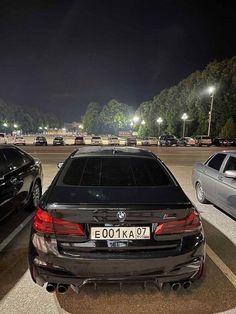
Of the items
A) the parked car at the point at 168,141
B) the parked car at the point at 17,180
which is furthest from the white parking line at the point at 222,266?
the parked car at the point at 168,141

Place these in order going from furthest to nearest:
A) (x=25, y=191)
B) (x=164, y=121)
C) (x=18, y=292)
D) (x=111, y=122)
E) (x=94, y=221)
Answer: (x=111, y=122) → (x=164, y=121) → (x=25, y=191) → (x=18, y=292) → (x=94, y=221)

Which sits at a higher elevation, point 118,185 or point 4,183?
point 118,185

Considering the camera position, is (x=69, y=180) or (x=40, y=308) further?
(x=69, y=180)

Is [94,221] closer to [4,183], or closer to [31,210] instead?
[4,183]

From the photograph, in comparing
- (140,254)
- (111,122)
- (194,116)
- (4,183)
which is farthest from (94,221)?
(111,122)

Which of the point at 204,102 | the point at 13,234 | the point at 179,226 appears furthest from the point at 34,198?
the point at 204,102

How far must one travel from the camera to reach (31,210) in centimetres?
725

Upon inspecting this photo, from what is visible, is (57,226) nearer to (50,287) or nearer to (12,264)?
(50,287)

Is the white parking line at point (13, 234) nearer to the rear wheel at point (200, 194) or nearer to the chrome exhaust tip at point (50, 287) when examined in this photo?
the chrome exhaust tip at point (50, 287)

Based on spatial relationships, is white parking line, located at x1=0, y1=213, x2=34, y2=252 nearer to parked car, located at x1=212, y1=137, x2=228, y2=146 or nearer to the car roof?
the car roof

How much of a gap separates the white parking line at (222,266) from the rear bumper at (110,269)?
1213 millimetres

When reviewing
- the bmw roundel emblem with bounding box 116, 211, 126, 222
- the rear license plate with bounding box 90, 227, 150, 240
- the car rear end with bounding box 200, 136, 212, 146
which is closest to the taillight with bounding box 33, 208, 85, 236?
the rear license plate with bounding box 90, 227, 150, 240

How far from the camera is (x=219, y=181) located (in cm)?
676

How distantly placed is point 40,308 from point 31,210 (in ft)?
13.4
